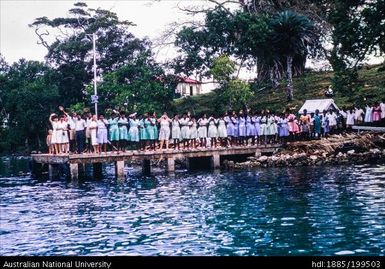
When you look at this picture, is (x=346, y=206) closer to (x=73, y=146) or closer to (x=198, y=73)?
(x=73, y=146)

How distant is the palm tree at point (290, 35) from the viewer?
41812mm

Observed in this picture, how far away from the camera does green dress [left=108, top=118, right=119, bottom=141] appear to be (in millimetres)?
25781

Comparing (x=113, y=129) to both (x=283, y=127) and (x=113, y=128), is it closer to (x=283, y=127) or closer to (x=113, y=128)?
(x=113, y=128)

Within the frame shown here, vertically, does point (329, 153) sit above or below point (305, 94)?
below

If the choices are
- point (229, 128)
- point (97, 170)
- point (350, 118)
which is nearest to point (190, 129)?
point (229, 128)

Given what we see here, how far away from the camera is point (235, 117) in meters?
30.1

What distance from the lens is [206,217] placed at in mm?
13977

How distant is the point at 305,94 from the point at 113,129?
2377cm

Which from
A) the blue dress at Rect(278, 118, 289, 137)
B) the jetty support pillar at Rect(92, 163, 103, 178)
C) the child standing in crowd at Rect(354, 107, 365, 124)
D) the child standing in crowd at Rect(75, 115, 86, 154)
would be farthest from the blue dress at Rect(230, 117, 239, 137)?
the child standing in crowd at Rect(75, 115, 86, 154)

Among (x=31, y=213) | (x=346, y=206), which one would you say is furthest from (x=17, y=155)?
(x=346, y=206)

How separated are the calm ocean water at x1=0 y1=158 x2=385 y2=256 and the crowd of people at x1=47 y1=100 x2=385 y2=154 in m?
3.45

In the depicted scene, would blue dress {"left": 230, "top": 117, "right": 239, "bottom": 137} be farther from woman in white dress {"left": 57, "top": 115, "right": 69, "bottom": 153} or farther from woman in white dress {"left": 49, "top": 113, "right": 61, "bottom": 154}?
woman in white dress {"left": 49, "top": 113, "right": 61, "bottom": 154}

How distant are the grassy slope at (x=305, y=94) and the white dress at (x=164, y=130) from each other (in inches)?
569
